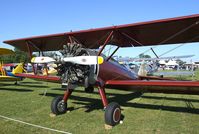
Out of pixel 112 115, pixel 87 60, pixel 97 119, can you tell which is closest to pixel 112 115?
pixel 112 115

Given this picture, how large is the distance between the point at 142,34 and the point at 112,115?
3101mm

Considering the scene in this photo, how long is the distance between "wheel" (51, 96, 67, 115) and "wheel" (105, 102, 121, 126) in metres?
1.79

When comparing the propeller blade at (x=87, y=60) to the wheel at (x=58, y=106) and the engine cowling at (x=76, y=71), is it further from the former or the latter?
the wheel at (x=58, y=106)

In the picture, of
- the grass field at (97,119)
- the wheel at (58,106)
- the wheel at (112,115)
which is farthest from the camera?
the wheel at (58,106)

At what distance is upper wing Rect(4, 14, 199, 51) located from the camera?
6420mm

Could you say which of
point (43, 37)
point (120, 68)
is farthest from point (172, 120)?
point (43, 37)

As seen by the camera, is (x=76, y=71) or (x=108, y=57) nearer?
(x=76, y=71)

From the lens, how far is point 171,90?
690 centimetres

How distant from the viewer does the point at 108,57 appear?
7.42 meters

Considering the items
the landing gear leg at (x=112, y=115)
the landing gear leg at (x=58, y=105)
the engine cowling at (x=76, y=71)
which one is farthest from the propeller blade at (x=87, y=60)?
the landing gear leg at (x=58, y=105)

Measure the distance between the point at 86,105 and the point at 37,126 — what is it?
304 centimetres

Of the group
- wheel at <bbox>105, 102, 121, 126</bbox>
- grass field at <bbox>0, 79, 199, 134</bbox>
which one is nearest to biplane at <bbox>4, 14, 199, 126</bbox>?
wheel at <bbox>105, 102, 121, 126</bbox>

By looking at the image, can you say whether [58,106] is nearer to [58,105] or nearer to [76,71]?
[58,105]

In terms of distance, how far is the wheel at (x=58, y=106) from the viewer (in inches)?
271
